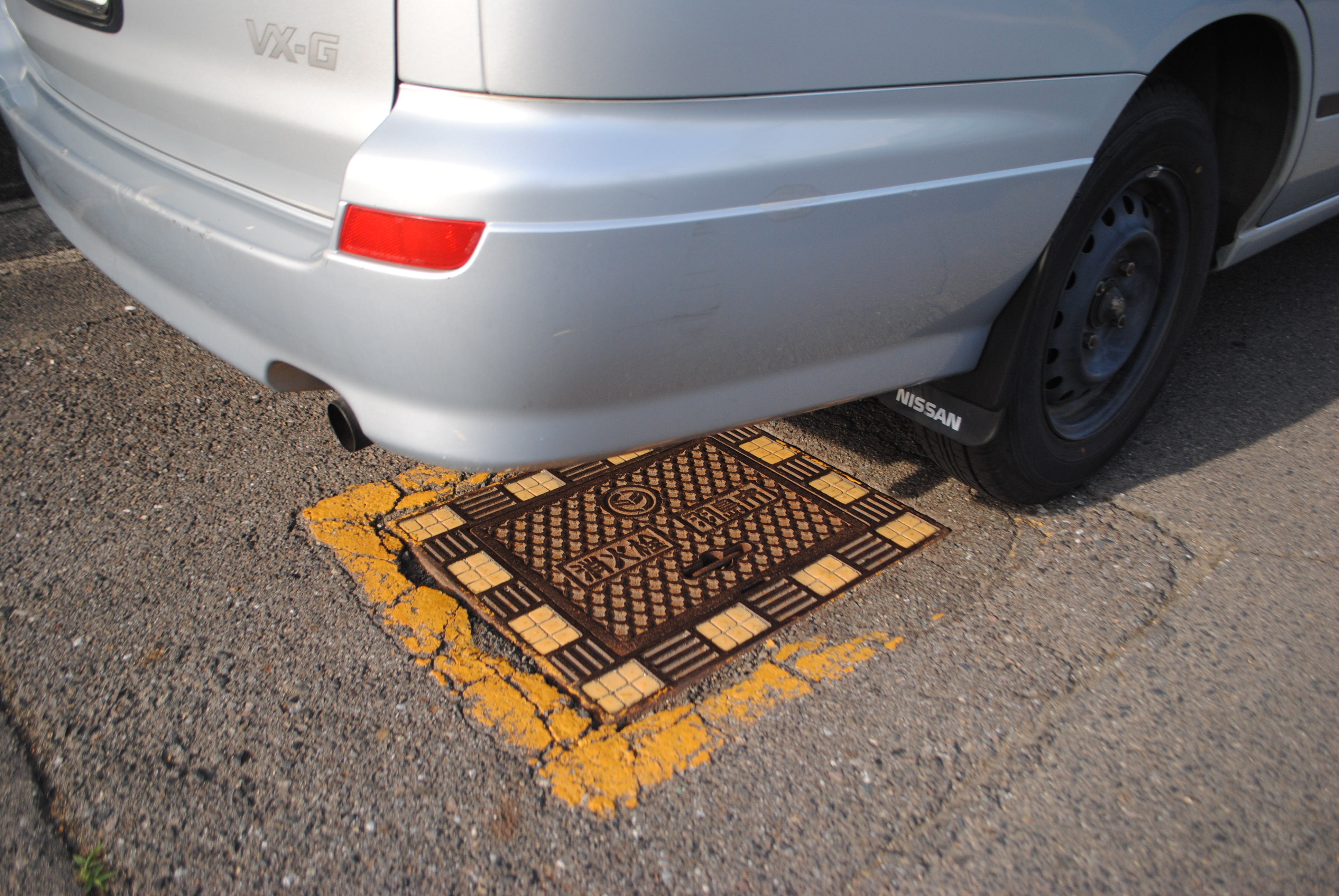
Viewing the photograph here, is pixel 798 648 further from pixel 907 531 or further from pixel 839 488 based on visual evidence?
pixel 839 488

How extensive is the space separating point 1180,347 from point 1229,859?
4.95 feet

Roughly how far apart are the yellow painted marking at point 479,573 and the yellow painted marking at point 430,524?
14 cm

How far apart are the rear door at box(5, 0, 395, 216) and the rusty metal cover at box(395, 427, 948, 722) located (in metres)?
0.98

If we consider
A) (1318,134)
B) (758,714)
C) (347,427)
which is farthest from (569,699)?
(1318,134)

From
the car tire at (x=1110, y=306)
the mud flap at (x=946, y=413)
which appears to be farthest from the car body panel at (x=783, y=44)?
the mud flap at (x=946, y=413)

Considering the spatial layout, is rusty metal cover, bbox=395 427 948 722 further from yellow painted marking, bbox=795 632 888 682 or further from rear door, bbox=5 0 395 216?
rear door, bbox=5 0 395 216

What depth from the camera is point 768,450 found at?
2766 millimetres

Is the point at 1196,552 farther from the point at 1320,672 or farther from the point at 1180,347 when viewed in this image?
the point at 1180,347

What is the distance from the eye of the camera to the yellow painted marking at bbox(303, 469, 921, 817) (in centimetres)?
175

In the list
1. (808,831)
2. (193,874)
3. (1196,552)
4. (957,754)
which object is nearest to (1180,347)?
(1196,552)

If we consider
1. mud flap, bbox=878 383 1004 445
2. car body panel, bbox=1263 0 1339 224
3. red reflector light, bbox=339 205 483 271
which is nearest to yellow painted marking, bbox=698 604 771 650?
mud flap, bbox=878 383 1004 445

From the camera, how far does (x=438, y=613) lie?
212cm

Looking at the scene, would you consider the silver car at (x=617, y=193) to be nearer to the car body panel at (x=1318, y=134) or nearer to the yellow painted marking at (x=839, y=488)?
the car body panel at (x=1318, y=134)

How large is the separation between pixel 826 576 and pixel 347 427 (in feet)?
3.76
